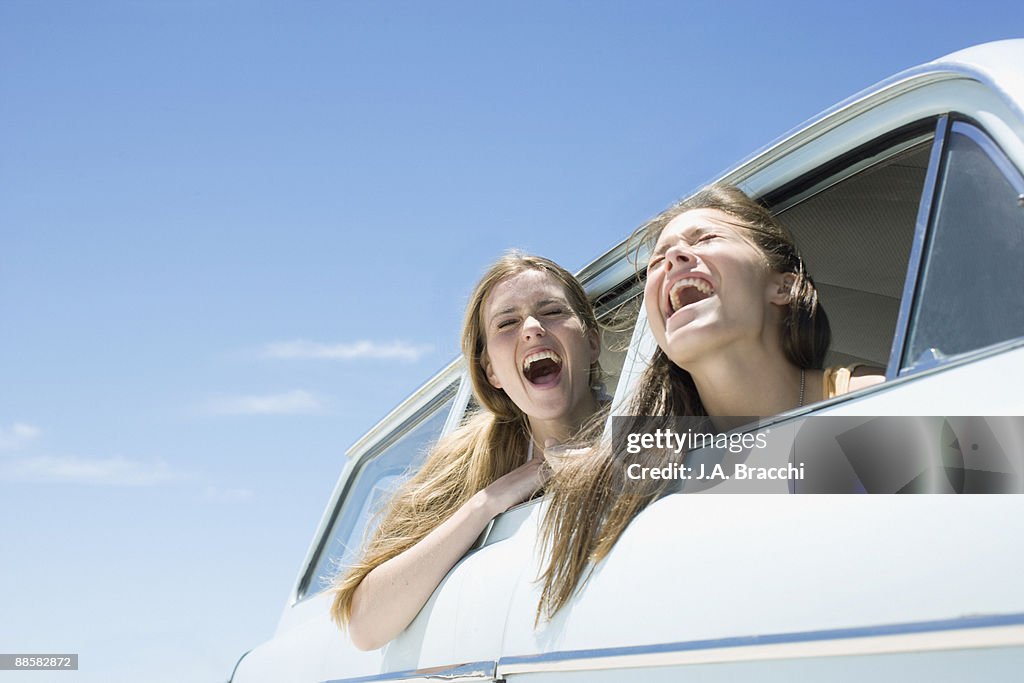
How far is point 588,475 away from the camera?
210 centimetres

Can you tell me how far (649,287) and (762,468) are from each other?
1.83 feet

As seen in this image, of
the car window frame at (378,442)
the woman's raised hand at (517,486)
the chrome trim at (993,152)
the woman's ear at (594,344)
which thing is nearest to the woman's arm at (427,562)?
the woman's raised hand at (517,486)

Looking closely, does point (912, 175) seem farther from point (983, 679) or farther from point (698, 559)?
point (983, 679)

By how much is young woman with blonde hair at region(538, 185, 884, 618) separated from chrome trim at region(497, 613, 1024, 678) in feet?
0.63

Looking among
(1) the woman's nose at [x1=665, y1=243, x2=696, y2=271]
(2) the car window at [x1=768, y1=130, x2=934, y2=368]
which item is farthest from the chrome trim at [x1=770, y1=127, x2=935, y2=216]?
(1) the woman's nose at [x1=665, y1=243, x2=696, y2=271]

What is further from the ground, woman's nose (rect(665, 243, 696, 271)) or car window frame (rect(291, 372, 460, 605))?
car window frame (rect(291, 372, 460, 605))

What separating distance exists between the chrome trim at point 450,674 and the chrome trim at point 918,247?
1.05 meters

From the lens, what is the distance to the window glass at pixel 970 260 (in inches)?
58.1

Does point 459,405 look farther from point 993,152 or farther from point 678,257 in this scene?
point 993,152

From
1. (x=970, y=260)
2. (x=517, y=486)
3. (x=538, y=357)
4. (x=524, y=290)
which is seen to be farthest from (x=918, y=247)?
(x=524, y=290)

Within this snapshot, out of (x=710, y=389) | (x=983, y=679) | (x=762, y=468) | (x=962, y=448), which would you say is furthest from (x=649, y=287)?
(x=983, y=679)

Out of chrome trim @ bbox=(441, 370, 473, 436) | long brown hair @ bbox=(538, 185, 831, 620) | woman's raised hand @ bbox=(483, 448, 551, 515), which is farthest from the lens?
chrome trim @ bbox=(441, 370, 473, 436)

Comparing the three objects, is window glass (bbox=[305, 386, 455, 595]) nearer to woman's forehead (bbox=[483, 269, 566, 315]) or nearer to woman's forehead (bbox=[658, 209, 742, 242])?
woman's forehead (bbox=[483, 269, 566, 315])

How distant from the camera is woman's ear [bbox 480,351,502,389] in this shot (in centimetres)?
314
